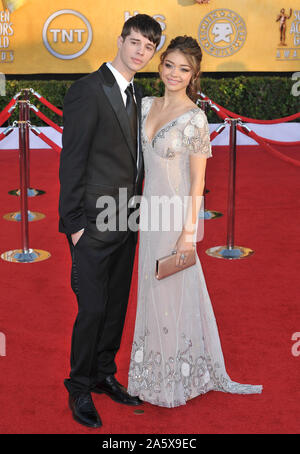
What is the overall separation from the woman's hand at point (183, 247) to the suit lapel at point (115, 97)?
479 millimetres

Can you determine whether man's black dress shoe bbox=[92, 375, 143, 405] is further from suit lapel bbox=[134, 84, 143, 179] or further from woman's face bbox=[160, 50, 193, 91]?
woman's face bbox=[160, 50, 193, 91]

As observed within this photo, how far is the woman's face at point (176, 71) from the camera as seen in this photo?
9.99 feet

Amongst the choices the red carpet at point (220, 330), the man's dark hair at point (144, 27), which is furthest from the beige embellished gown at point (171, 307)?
the man's dark hair at point (144, 27)

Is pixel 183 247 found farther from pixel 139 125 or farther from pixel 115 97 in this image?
pixel 115 97

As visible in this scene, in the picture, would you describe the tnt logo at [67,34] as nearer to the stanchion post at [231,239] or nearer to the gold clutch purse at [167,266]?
the stanchion post at [231,239]

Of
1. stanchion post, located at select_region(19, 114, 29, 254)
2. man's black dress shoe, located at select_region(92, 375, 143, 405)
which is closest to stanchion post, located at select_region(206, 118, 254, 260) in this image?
stanchion post, located at select_region(19, 114, 29, 254)

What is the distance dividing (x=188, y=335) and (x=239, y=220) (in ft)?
11.8

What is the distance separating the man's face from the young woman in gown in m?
0.16

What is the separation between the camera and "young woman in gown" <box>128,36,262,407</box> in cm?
308

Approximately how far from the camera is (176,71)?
3.06 metres

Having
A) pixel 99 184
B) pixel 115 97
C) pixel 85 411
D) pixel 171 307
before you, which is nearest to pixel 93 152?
pixel 99 184
